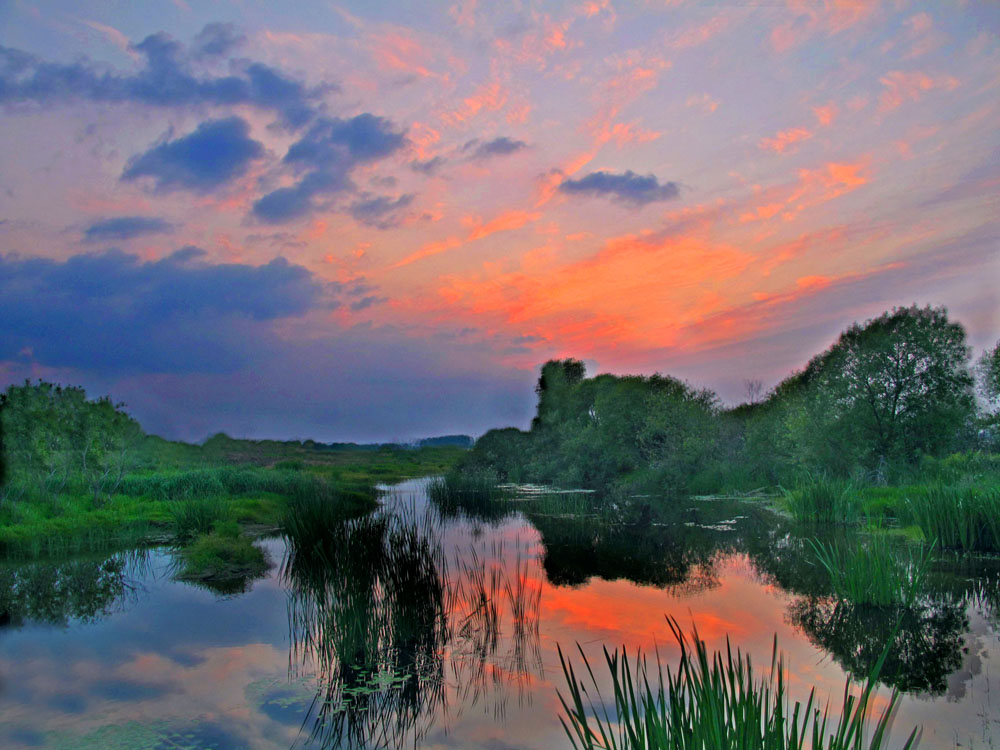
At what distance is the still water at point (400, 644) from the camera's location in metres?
6.59

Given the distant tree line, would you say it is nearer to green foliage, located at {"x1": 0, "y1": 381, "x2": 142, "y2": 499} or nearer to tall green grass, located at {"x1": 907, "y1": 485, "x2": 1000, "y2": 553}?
tall green grass, located at {"x1": 907, "y1": 485, "x2": 1000, "y2": 553}

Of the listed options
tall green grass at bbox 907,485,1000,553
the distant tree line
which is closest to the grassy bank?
tall green grass at bbox 907,485,1000,553

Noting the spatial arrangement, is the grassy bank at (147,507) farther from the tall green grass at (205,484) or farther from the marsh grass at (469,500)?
the marsh grass at (469,500)

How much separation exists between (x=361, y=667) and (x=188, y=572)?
27.6 ft

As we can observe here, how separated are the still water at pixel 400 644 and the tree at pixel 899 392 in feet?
46.1

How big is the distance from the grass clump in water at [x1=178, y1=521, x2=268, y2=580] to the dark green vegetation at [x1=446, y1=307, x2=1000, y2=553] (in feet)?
42.0

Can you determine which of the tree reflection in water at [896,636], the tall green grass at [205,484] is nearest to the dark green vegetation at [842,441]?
the tree reflection in water at [896,636]

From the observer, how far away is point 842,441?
26.7 metres

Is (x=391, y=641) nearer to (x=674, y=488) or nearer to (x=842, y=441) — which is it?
(x=842, y=441)

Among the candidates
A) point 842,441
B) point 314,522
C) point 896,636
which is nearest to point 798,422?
point 842,441

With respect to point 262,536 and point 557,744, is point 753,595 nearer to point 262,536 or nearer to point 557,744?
point 557,744

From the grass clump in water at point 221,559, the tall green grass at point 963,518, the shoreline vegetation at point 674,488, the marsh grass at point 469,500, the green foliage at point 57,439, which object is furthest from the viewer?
the marsh grass at point 469,500

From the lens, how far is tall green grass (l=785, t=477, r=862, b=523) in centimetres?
1994

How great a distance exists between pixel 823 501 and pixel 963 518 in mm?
6244
